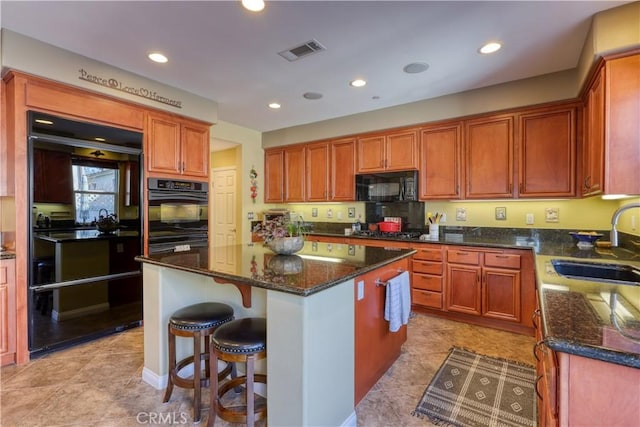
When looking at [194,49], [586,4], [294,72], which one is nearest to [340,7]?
[294,72]

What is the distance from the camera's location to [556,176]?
315 centimetres

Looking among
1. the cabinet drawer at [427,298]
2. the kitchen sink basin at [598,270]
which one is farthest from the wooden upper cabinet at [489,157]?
the kitchen sink basin at [598,270]

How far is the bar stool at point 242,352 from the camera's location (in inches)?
60.7

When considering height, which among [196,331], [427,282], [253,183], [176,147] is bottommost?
[427,282]

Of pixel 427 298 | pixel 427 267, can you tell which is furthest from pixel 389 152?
pixel 427 298

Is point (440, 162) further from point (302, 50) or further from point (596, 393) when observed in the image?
point (596, 393)

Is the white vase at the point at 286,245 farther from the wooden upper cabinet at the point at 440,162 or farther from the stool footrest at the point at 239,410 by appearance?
the wooden upper cabinet at the point at 440,162

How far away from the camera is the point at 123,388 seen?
2.13 m

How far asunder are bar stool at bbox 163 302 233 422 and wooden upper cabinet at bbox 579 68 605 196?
2.88 m

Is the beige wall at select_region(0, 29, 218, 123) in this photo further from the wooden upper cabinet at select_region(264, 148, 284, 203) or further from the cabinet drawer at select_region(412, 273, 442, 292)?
the cabinet drawer at select_region(412, 273, 442, 292)

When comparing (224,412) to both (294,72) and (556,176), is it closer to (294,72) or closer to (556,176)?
(294,72)

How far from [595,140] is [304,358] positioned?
2734 millimetres

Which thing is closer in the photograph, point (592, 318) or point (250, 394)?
point (592, 318)

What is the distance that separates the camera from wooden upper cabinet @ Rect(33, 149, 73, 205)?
2566 millimetres
